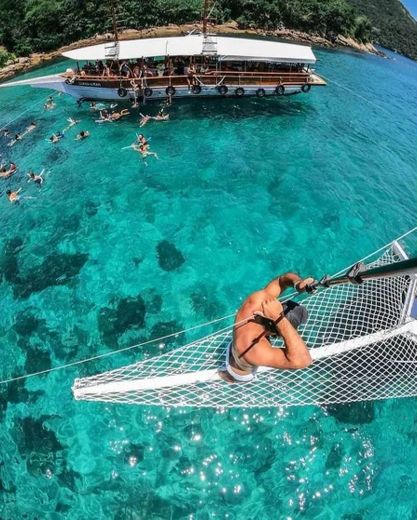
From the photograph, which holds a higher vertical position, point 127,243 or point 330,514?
point 127,243

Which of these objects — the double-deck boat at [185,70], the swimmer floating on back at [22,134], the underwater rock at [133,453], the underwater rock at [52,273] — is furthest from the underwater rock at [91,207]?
the swimmer floating on back at [22,134]

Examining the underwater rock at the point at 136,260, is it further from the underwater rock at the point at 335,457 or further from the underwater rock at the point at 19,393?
the underwater rock at the point at 335,457

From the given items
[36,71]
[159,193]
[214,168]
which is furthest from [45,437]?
[36,71]

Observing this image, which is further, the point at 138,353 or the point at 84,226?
the point at 84,226

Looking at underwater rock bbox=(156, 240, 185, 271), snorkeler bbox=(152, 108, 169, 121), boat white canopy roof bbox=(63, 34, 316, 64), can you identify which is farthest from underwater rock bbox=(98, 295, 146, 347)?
boat white canopy roof bbox=(63, 34, 316, 64)

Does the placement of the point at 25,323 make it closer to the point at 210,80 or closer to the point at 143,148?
the point at 143,148

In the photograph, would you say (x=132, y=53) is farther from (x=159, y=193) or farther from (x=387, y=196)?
(x=387, y=196)
